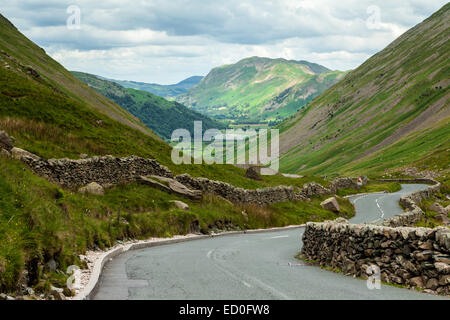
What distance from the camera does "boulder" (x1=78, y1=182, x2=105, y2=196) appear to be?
1229 inches

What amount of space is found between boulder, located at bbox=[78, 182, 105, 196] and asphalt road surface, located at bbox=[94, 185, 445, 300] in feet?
29.9

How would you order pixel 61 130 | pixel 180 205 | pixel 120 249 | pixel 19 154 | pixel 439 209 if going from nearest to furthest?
1. pixel 120 249
2. pixel 19 154
3. pixel 180 205
4. pixel 61 130
5. pixel 439 209

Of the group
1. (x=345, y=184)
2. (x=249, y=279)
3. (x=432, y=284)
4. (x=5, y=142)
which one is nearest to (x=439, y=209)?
(x=432, y=284)

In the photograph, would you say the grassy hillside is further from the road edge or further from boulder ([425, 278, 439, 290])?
boulder ([425, 278, 439, 290])

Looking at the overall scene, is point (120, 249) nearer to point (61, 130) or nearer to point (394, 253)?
point (394, 253)

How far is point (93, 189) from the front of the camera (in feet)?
104

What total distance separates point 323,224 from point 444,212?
86.8ft

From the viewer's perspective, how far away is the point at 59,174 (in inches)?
1212

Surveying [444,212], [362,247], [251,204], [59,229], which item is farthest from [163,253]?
[444,212]

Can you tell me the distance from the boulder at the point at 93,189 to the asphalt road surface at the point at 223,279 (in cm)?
913

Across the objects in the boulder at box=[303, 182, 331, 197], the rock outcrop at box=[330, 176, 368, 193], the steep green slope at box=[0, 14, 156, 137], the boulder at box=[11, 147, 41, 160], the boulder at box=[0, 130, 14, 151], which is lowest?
the rock outcrop at box=[330, 176, 368, 193]

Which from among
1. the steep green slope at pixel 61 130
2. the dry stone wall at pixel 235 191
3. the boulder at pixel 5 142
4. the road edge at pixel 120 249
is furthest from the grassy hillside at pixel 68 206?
the boulder at pixel 5 142

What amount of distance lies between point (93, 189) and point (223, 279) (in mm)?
18770

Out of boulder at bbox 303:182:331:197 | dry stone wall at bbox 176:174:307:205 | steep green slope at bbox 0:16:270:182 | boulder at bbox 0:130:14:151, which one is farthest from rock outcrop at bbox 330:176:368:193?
boulder at bbox 0:130:14:151
